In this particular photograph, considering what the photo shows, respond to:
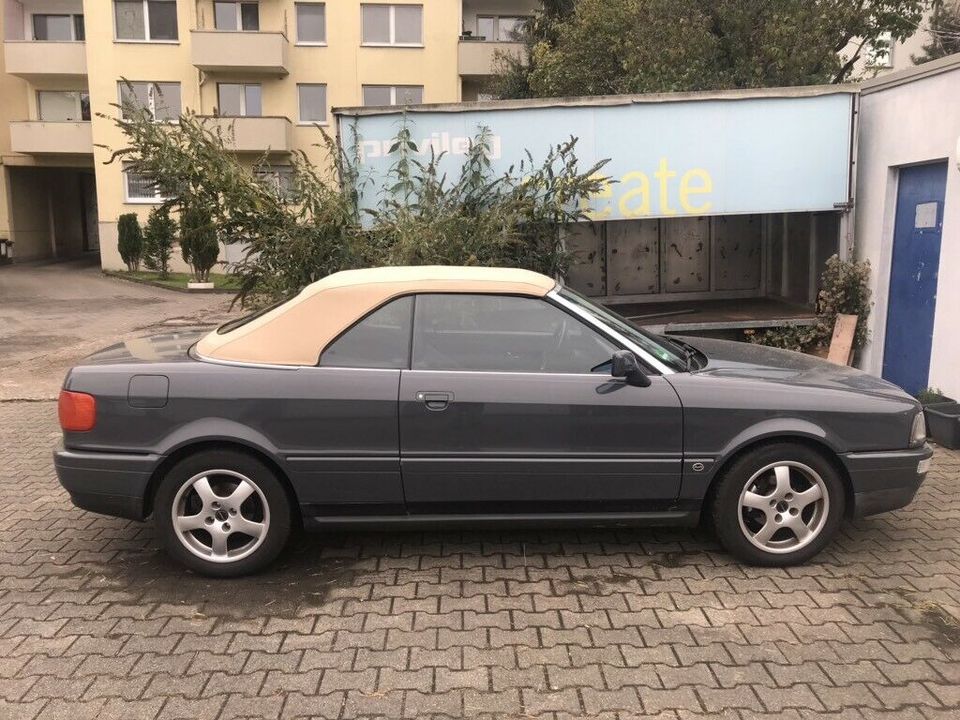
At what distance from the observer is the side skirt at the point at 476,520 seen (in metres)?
3.95

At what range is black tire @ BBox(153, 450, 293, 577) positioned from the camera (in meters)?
3.85

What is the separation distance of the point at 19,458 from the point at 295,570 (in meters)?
3.52

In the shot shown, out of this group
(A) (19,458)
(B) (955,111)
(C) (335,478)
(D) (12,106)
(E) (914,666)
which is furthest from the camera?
(D) (12,106)

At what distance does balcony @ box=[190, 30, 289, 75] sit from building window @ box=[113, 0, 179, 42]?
6.12 ft

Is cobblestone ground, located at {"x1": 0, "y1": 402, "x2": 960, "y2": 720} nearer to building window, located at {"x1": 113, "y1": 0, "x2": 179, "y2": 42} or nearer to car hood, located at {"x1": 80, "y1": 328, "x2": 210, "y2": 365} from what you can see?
car hood, located at {"x1": 80, "y1": 328, "x2": 210, "y2": 365}

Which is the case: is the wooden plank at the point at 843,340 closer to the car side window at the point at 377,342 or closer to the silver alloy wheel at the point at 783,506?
the silver alloy wheel at the point at 783,506

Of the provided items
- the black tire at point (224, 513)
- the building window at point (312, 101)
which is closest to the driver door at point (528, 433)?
the black tire at point (224, 513)

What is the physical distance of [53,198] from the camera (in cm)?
3153

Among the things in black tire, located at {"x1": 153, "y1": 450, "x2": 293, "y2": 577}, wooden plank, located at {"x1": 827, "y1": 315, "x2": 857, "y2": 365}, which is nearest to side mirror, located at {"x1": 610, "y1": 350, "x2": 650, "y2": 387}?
black tire, located at {"x1": 153, "y1": 450, "x2": 293, "y2": 577}

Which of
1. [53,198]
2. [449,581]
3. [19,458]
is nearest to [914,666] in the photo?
[449,581]

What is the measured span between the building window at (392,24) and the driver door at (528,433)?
24934mm

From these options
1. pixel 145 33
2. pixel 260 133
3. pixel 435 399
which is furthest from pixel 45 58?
pixel 435 399

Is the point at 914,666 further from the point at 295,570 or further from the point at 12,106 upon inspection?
the point at 12,106

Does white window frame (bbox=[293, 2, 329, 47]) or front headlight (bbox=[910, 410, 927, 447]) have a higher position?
white window frame (bbox=[293, 2, 329, 47])
